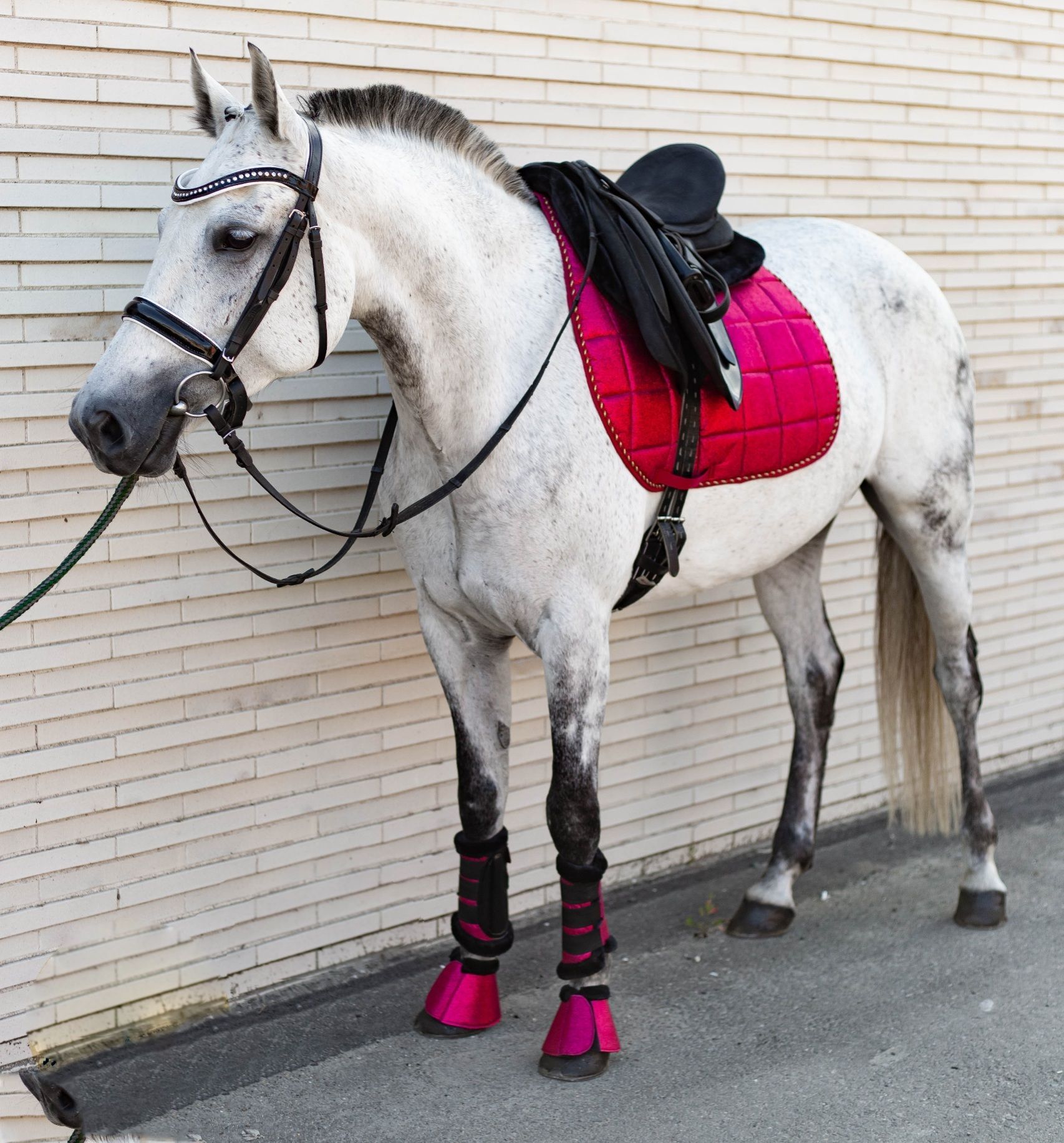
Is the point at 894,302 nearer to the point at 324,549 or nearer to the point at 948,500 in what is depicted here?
the point at 948,500

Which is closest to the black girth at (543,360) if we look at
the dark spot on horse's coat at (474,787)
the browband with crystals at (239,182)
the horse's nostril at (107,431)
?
the browband with crystals at (239,182)

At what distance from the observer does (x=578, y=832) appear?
3189 mm

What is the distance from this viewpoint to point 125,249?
319cm

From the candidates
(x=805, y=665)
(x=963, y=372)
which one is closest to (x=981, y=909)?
(x=805, y=665)

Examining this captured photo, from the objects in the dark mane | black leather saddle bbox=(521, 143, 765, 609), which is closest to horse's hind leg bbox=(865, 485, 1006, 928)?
black leather saddle bbox=(521, 143, 765, 609)

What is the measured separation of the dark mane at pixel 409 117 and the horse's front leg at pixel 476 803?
3.42 ft

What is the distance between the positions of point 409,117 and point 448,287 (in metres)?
0.37

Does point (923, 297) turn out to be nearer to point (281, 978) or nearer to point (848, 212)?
point (848, 212)

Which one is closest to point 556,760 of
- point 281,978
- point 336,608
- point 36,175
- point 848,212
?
point 336,608

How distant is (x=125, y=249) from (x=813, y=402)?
5.71ft

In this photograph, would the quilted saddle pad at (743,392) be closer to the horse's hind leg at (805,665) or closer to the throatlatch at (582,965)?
the horse's hind leg at (805,665)

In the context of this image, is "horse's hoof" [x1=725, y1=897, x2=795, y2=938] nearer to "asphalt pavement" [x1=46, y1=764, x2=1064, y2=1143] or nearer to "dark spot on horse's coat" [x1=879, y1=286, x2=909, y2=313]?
"asphalt pavement" [x1=46, y1=764, x2=1064, y2=1143]

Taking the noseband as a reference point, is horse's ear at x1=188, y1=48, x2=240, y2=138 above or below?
above

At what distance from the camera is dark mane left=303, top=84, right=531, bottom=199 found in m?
2.83
